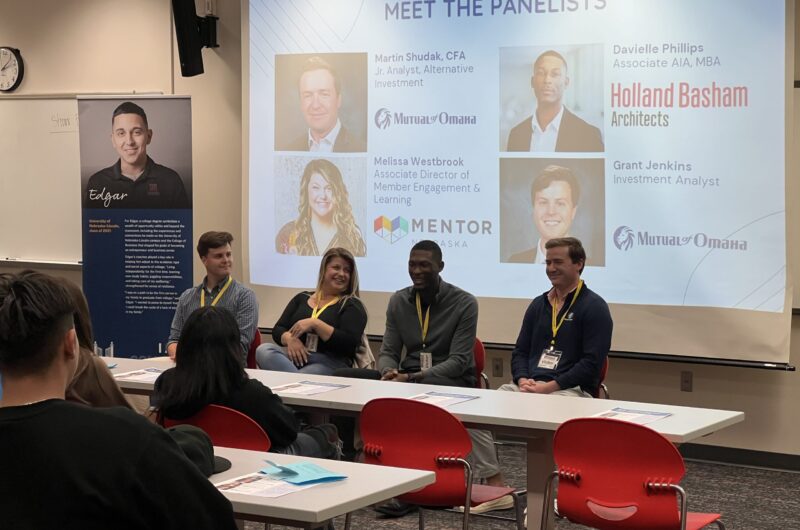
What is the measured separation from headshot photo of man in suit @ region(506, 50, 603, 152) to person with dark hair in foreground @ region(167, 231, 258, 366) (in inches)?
76.2

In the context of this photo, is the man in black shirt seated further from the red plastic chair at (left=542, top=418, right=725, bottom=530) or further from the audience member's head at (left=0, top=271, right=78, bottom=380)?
the audience member's head at (left=0, top=271, right=78, bottom=380)

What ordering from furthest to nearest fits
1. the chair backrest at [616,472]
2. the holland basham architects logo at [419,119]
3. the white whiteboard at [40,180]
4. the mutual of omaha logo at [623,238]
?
the white whiteboard at [40,180], the holland basham architects logo at [419,119], the mutual of omaha logo at [623,238], the chair backrest at [616,472]

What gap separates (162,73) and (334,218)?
1.87 metres

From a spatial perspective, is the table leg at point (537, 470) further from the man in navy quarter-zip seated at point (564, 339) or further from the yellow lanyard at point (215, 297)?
the yellow lanyard at point (215, 297)

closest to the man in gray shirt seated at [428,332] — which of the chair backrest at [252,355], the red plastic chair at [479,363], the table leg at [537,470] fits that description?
the red plastic chair at [479,363]

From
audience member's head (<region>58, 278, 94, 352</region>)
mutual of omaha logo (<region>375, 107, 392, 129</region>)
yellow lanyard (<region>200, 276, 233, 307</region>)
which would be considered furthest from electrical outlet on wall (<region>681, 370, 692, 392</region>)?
audience member's head (<region>58, 278, 94, 352</region>)

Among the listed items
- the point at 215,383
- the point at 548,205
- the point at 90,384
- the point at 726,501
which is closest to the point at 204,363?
the point at 215,383

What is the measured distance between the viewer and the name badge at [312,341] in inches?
235

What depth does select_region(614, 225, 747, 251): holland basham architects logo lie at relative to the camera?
242 inches

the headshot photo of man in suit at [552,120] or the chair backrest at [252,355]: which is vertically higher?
the headshot photo of man in suit at [552,120]

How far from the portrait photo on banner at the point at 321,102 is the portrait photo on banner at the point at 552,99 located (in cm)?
102

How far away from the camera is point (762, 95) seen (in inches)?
237

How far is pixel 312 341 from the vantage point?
598cm

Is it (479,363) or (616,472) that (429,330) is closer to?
(479,363)
